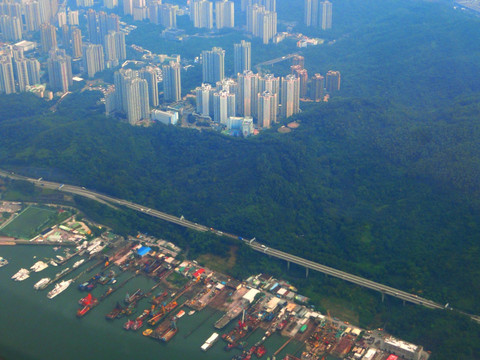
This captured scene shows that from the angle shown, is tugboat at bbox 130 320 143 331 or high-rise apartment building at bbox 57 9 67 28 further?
high-rise apartment building at bbox 57 9 67 28

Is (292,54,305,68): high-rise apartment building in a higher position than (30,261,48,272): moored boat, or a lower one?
higher

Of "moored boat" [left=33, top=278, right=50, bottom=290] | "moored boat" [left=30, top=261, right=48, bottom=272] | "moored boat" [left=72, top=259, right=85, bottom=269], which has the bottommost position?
"moored boat" [left=72, top=259, right=85, bottom=269]

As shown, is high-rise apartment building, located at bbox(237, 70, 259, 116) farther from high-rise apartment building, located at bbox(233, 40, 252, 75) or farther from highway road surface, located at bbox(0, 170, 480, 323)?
highway road surface, located at bbox(0, 170, 480, 323)

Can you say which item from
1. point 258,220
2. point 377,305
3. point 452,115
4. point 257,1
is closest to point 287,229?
point 258,220

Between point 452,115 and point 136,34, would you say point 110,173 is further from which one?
point 136,34

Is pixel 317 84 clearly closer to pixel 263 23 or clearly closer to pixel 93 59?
pixel 263 23

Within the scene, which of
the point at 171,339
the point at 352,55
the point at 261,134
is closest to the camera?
the point at 171,339

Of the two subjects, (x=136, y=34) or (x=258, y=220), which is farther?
(x=136, y=34)

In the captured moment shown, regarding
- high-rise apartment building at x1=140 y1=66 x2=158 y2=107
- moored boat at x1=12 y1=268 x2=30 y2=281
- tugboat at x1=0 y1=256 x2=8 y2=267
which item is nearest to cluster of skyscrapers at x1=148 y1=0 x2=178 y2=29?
high-rise apartment building at x1=140 y1=66 x2=158 y2=107
